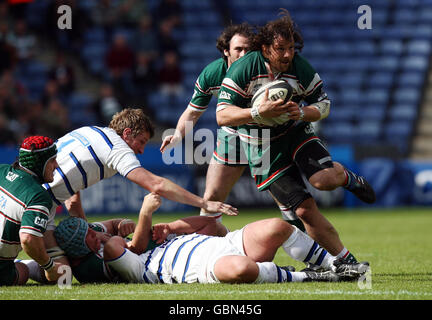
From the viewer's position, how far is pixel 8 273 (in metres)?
5.73

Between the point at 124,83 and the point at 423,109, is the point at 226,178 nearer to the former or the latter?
the point at 124,83

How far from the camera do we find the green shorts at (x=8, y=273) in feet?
18.6

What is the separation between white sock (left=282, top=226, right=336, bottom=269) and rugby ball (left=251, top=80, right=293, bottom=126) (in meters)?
0.91

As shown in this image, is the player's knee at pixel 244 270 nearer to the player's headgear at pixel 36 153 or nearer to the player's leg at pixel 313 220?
the player's leg at pixel 313 220

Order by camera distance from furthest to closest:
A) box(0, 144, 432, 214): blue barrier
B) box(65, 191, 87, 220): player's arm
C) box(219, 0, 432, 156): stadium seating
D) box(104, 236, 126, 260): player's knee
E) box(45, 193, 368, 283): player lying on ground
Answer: box(219, 0, 432, 156): stadium seating < box(0, 144, 432, 214): blue barrier < box(65, 191, 87, 220): player's arm < box(104, 236, 126, 260): player's knee < box(45, 193, 368, 283): player lying on ground

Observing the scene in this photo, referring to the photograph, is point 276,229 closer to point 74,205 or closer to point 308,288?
point 308,288

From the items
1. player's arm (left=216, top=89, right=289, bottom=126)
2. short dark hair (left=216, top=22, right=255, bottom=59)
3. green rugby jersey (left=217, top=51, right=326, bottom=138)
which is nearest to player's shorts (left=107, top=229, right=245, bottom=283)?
player's arm (left=216, top=89, right=289, bottom=126)

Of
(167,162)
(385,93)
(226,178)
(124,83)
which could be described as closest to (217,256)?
(226,178)

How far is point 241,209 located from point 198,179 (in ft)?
3.38

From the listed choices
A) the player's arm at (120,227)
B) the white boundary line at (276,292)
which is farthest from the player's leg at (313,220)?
the player's arm at (120,227)

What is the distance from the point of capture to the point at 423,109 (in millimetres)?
19000

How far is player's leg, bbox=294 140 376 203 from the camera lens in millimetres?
5762

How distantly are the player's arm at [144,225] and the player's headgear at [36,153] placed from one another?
0.82 m

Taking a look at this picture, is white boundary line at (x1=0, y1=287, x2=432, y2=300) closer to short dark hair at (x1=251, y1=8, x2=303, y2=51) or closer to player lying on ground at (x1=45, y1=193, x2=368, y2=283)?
player lying on ground at (x1=45, y1=193, x2=368, y2=283)
